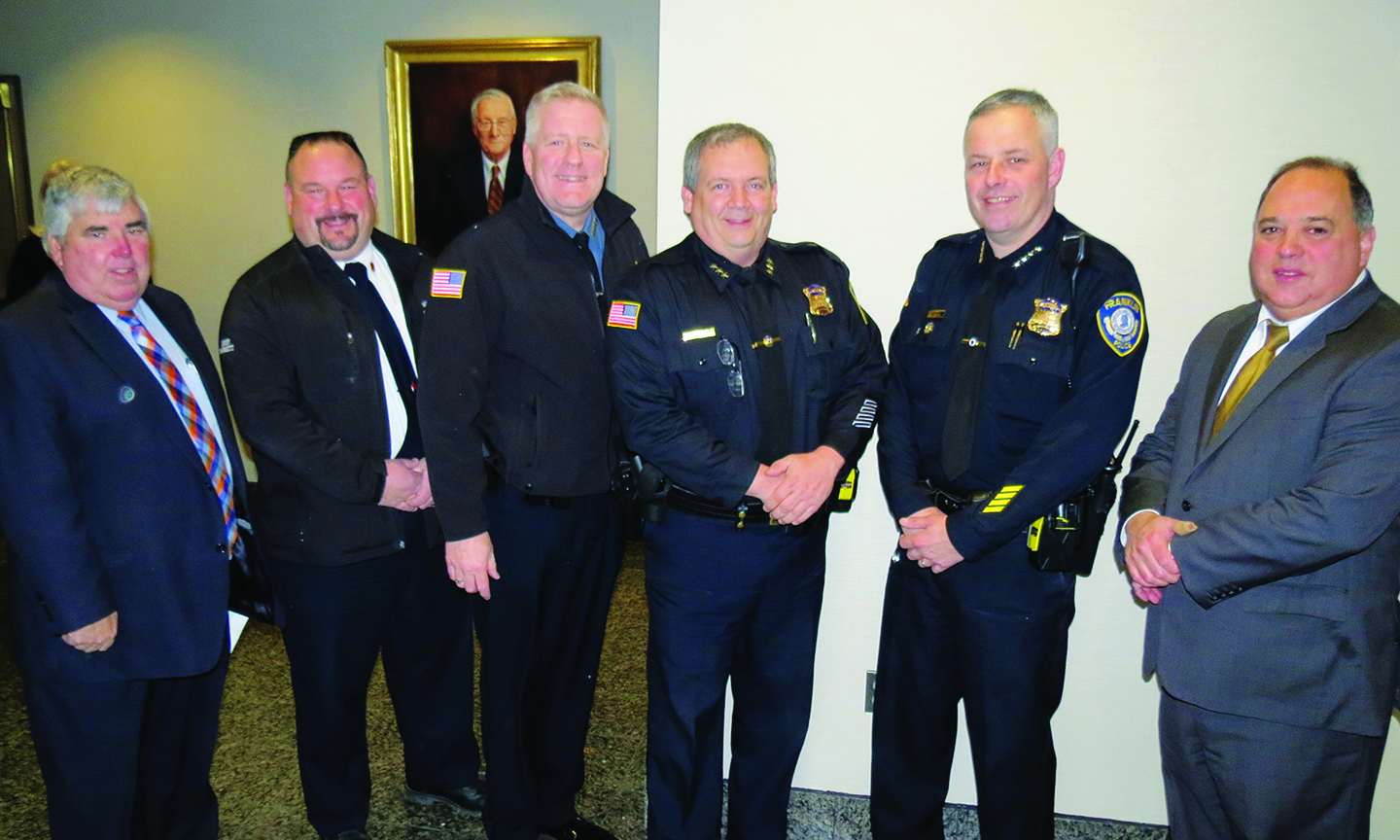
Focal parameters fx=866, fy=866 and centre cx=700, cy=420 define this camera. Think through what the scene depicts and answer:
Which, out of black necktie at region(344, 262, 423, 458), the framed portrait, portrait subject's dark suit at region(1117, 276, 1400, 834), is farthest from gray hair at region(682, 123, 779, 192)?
the framed portrait

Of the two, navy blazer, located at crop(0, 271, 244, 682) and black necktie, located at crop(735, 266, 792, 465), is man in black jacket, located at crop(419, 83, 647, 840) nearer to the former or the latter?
black necktie, located at crop(735, 266, 792, 465)

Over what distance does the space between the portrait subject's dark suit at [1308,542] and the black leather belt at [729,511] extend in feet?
2.83

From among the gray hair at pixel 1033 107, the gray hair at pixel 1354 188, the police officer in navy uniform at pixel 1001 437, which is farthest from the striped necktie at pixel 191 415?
the gray hair at pixel 1354 188

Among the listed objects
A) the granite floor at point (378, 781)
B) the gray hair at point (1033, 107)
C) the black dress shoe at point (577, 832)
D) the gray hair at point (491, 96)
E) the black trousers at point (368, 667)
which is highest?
the gray hair at point (491, 96)

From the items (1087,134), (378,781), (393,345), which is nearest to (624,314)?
(393,345)

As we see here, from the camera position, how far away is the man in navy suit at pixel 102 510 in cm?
179

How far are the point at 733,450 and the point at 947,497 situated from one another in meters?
0.55

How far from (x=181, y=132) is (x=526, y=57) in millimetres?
2249

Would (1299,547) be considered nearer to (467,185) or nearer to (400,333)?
(400,333)

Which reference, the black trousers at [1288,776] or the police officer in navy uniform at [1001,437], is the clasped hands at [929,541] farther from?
the black trousers at [1288,776]

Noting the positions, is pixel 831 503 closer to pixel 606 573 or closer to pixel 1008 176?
pixel 606 573

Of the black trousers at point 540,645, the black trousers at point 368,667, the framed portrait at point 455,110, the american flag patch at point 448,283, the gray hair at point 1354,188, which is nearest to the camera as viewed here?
the gray hair at point 1354,188

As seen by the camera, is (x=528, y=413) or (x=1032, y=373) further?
(x=528, y=413)

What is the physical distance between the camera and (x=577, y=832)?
7.96ft
